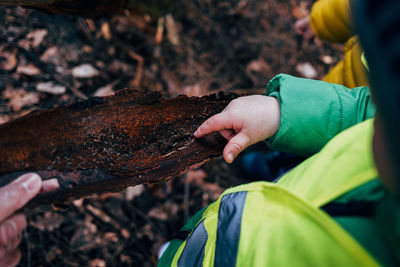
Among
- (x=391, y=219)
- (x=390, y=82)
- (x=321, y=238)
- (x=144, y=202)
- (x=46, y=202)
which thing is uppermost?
(x=390, y=82)

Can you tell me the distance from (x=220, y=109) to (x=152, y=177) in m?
0.53

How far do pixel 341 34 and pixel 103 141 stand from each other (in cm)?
197

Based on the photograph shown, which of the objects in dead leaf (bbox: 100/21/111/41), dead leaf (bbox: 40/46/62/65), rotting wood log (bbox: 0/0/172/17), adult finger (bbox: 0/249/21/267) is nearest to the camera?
adult finger (bbox: 0/249/21/267)

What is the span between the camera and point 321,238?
2.23 feet

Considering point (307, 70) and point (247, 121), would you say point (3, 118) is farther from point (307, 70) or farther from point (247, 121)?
point (307, 70)

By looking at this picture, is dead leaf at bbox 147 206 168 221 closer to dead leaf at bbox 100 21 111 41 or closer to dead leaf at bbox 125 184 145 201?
dead leaf at bbox 125 184 145 201

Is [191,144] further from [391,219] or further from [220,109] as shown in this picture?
[391,219]

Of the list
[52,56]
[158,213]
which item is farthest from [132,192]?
[52,56]

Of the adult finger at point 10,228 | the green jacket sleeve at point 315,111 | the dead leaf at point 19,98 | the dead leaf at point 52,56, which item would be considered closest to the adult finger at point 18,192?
the adult finger at point 10,228

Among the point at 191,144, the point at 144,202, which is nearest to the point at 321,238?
the point at 191,144

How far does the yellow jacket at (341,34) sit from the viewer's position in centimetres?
153

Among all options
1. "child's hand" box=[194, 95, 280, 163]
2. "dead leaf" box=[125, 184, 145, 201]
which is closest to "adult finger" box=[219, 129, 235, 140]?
"child's hand" box=[194, 95, 280, 163]

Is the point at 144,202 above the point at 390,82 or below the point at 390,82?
below

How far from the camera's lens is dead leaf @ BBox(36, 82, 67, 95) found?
211 centimetres
